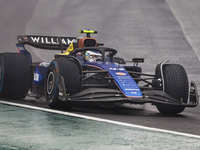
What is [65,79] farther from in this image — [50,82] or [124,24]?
[124,24]

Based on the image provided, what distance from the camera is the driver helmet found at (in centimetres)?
1176

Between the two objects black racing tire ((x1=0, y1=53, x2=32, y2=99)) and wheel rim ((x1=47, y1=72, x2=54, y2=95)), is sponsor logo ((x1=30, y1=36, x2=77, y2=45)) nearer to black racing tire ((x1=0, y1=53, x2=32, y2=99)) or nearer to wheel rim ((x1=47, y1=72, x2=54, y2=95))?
black racing tire ((x1=0, y1=53, x2=32, y2=99))

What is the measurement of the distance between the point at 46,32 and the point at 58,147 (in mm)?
30585

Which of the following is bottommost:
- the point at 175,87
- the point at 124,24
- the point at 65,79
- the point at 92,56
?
the point at 175,87

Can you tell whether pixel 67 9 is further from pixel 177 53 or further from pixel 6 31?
pixel 177 53

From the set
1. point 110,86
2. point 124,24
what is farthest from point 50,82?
point 124,24

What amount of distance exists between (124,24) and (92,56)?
24638 millimetres

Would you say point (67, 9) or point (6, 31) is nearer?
point (6, 31)

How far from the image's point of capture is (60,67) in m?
9.72

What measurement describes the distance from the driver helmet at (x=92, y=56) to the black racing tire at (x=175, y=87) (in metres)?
2.15

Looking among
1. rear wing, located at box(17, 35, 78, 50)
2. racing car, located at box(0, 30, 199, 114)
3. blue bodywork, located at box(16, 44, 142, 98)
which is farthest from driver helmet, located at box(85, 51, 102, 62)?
rear wing, located at box(17, 35, 78, 50)

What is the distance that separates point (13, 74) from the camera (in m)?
12.0

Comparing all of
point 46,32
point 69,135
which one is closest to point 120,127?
point 69,135

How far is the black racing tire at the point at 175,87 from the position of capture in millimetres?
9945
